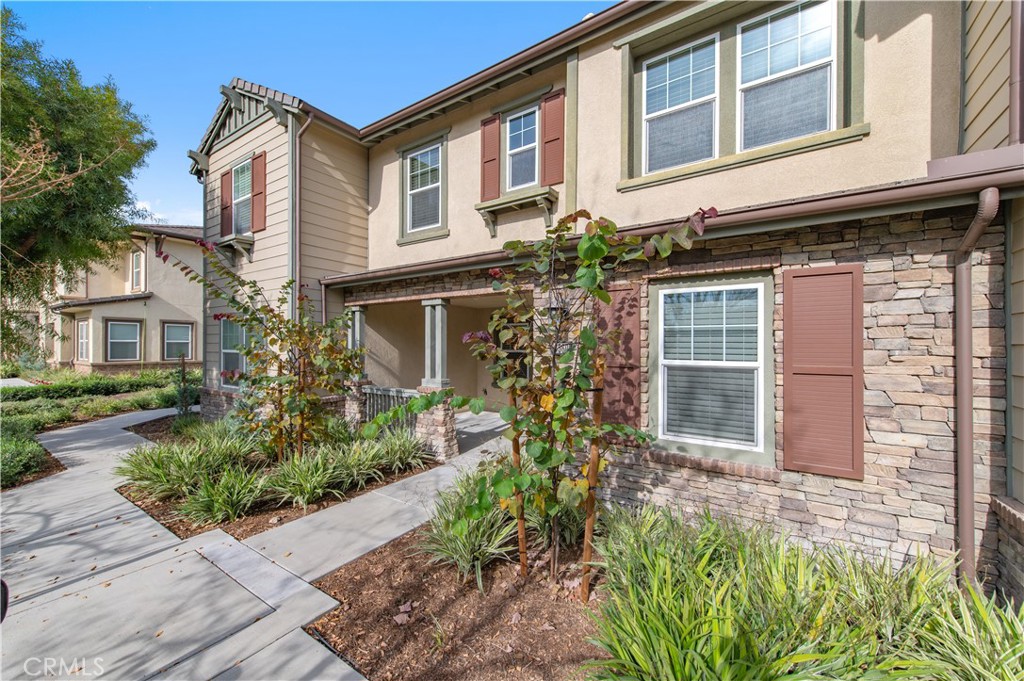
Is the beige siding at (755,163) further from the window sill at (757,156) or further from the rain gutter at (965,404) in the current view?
the rain gutter at (965,404)

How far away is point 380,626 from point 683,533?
7.98 feet

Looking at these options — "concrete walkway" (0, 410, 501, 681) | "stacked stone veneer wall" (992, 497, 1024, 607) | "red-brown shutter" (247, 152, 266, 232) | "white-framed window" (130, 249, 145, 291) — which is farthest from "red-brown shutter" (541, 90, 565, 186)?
"white-framed window" (130, 249, 145, 291)

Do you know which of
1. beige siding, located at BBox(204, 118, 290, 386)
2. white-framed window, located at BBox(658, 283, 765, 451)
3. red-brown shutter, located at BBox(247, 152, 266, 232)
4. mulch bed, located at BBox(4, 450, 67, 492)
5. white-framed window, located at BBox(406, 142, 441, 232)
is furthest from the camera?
red-brown shutter, located at BBox(247, 152, 266, 232)

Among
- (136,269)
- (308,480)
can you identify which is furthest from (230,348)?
(136,269)

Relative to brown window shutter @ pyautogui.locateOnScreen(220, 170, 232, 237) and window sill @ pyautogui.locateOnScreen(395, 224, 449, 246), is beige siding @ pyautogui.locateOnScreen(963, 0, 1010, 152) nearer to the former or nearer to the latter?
window sill @ pyautogui.locateOnScreen(395, 224, 449, 246)

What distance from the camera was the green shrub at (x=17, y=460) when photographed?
564cm

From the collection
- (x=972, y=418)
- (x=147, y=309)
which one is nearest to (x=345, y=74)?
(x=972, y=418)

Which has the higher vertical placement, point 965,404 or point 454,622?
point 965,404

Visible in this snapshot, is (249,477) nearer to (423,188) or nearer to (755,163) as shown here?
(423,188)

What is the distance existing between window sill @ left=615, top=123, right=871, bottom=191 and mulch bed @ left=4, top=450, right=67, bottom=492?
9.15 meters

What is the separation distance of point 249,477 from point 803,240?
6557 millimetres

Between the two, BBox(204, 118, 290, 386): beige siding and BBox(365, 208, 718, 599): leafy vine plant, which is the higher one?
BBox(204, 118, 290, 386): beige siding

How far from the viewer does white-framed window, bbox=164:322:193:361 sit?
17.2m

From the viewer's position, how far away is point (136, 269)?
690 inches
